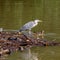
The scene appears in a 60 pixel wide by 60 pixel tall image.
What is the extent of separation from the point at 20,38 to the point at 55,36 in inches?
75.3

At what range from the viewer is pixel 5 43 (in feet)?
37.9

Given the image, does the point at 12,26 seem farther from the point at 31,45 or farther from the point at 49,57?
the point at 49,57

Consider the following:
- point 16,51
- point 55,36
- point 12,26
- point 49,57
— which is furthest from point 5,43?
point 12,26

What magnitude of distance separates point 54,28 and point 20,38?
3843 mm

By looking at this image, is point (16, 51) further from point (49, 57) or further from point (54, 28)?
point (54, 28)

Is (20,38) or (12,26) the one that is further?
(12,26)

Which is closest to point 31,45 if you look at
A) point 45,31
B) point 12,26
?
point 45,31

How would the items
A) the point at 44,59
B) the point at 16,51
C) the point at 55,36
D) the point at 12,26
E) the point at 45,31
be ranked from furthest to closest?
the point at 12,26 → the point at 45,31 → the point at 55,36 → the point at 16,51 → the point at 44,59

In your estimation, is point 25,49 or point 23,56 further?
point 25,49

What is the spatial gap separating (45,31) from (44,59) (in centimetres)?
463

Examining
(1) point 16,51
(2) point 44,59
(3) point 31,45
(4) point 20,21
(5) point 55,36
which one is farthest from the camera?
(4) point 20,21

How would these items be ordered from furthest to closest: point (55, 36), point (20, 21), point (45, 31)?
1. point (20, 21)
2. point (45, 31)
3. point (55, 36)

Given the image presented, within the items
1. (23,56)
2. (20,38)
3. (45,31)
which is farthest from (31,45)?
(45,31)

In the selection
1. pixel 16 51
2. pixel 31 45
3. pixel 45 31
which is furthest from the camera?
pixel 45 31
